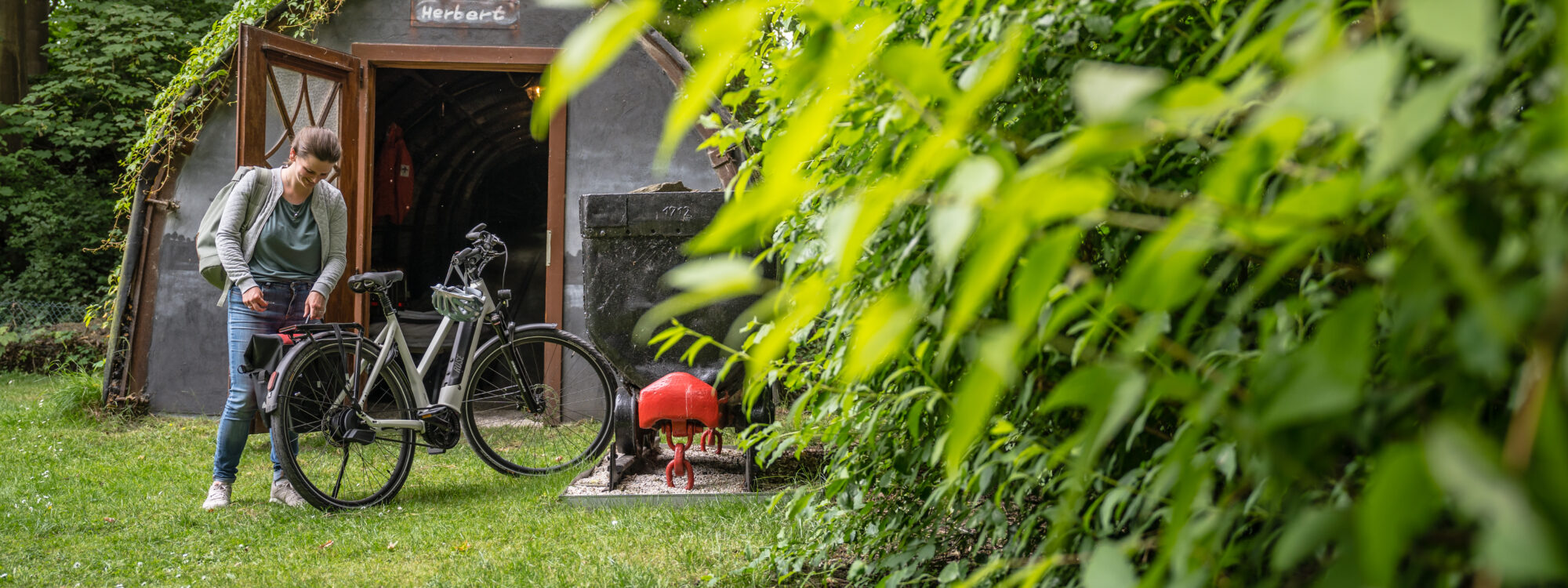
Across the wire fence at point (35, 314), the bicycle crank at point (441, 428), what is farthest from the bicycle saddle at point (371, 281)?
the wire fence at point (35, 314)

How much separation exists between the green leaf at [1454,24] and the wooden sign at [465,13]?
6.55 meters

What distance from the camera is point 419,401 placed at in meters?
4.29

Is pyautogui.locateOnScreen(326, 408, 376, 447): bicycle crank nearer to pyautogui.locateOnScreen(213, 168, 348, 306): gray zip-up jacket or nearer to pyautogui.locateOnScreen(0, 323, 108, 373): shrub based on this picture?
pyautogui.locateOnScreen(213, 168, 348, 306): gray zip-up jacket

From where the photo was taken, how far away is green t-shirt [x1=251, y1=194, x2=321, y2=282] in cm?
415

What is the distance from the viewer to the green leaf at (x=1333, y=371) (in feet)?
1.34

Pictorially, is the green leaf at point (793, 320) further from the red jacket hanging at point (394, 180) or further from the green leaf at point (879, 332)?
the red jacket hanging at point (394, 180)

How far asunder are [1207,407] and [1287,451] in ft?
0.14

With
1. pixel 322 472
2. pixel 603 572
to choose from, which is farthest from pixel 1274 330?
pixel 322 472

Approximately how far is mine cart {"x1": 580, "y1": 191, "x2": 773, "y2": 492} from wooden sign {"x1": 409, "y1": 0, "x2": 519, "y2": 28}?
10.1 feet

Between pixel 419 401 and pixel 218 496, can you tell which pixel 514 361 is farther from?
pixel 218 496

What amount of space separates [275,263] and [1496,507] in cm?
454

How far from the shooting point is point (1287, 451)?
Result: 18.8 inches

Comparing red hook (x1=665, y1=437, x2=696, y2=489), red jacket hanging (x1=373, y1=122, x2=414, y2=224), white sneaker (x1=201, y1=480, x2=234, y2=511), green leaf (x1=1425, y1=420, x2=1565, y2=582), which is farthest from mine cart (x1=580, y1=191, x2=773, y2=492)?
red jacket hanging (x1=373, y1=122, x2=414, y2=224)

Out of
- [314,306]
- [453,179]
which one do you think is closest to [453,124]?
[453,179]
